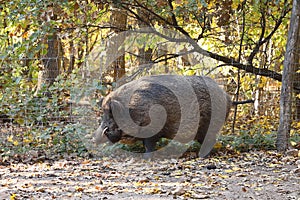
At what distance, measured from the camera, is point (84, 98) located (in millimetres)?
7270

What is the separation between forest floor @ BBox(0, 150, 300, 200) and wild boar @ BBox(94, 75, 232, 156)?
0.38 metres

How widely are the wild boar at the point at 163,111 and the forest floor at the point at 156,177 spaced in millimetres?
380

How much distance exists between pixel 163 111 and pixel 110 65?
1870 mm

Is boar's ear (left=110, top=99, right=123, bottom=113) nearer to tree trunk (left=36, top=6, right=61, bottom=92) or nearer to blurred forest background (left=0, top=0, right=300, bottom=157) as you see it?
blurred forest background (left=0, top=0, right=300, bottom=157)

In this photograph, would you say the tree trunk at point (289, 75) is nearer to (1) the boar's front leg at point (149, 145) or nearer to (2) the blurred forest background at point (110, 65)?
(2) the blurred forest background at point (110, 65)

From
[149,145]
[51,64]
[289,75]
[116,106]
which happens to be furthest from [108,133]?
[289,75]

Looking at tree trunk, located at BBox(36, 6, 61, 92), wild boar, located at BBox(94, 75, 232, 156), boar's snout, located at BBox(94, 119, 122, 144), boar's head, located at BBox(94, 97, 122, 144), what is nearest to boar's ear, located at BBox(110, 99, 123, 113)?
wild boar, located at BBox(94, 75, 232, 156)

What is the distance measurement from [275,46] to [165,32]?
2.65m

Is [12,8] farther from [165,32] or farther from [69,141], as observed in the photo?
[165,32]

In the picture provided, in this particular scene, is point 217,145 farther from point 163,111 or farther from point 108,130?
point 108,130

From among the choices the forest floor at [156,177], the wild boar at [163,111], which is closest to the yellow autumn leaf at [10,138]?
the forest floor at [156,177]

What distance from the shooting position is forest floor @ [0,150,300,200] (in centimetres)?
451

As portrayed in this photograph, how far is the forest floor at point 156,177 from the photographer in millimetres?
4508

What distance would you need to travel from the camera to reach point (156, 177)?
533 cm
